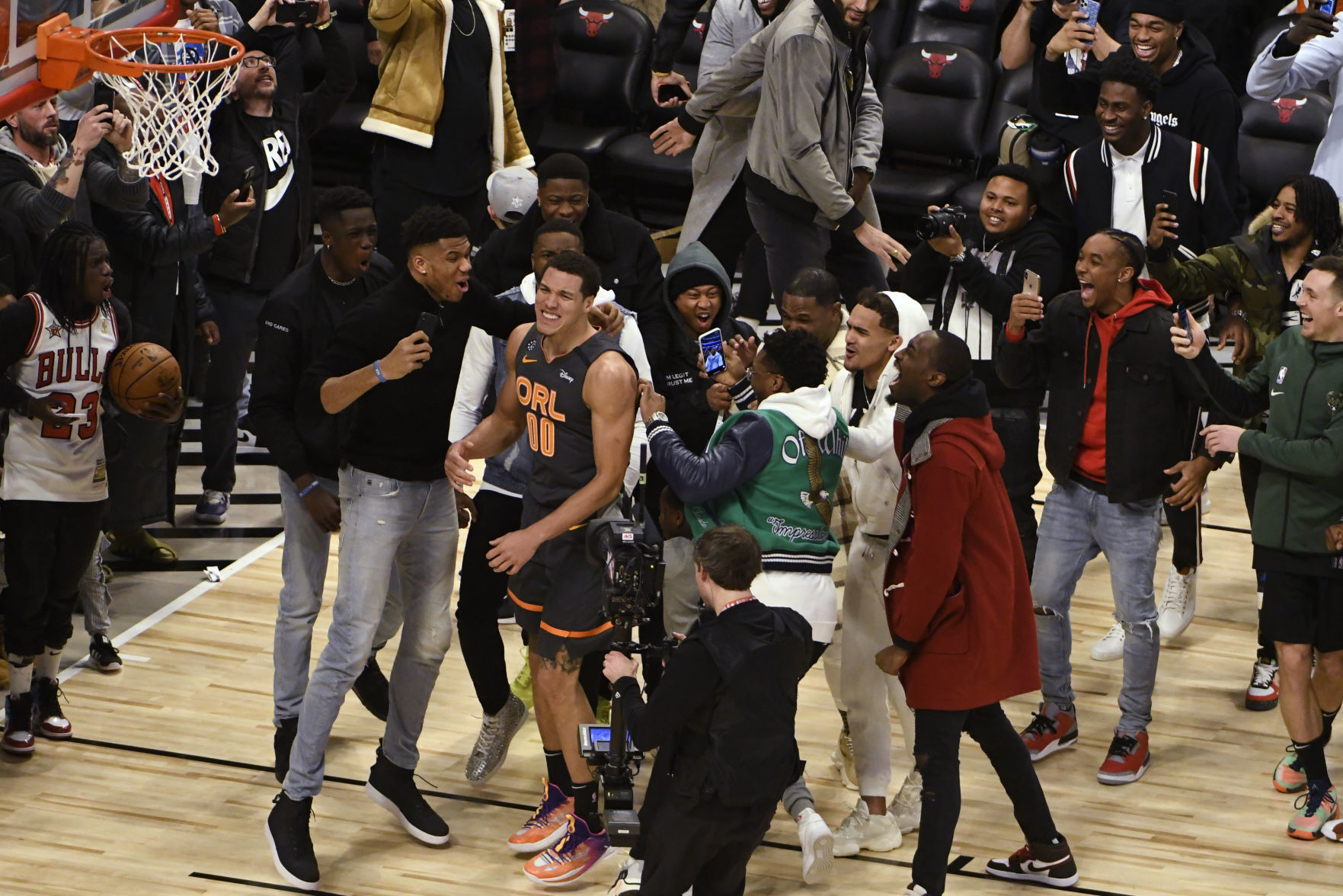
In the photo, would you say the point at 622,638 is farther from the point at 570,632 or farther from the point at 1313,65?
the point at 1313,65

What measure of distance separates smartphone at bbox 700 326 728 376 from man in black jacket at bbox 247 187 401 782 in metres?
1.10

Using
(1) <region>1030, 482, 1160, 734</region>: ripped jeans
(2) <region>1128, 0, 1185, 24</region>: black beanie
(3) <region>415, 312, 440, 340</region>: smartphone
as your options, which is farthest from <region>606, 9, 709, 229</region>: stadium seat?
(3) <region>415, 312, 440, 340</region>: smartphone

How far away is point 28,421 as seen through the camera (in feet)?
19.6

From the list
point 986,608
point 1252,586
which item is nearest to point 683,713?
point 986,608

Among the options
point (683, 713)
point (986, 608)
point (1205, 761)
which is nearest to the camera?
point (683, 713)

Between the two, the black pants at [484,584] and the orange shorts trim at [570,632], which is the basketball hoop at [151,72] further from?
the orange shorts trim at [570,632]

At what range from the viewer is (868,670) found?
5551 mm

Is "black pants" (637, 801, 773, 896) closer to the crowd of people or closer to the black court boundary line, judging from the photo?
the crowd of people

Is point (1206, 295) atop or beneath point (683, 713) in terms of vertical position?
atop

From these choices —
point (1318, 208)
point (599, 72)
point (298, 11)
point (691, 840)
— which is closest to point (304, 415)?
point (691, 840)

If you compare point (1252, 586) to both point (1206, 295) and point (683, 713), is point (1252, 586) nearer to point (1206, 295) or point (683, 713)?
point (1206, 295)

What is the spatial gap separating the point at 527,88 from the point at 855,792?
4.51m

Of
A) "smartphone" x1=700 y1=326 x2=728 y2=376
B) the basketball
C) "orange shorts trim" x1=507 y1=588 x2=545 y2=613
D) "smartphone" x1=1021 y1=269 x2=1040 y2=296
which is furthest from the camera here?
the basketball

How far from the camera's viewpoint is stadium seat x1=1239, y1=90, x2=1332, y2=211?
33.8ft
